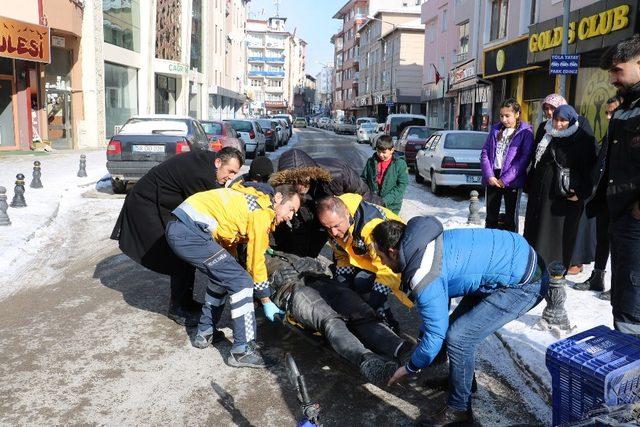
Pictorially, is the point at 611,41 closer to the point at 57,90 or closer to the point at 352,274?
the point at 352,274

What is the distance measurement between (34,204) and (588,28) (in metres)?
13.5

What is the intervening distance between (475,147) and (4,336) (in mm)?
10846

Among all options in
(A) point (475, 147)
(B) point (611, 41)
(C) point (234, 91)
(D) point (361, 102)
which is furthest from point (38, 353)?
(D) point (361, 102)

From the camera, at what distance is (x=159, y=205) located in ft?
17.4

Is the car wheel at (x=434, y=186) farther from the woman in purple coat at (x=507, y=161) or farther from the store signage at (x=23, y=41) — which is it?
the store signage at (x=23, y=41)

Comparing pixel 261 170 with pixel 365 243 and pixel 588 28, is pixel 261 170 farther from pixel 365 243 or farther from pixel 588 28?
pixel 588 28

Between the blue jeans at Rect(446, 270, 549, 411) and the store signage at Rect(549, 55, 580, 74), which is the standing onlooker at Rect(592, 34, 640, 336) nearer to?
the blue jeans at Rect(446, 270, 549, 411)

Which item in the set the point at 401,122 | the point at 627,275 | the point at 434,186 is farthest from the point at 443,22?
the point at 627,275

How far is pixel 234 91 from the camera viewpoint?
6356 centimetres

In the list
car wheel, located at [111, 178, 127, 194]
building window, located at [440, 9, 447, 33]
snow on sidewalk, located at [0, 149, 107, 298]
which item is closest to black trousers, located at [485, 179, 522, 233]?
snow on sidewalk, located at [0, 149, 107, 298]

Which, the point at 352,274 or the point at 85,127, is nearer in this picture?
the point at 352,274

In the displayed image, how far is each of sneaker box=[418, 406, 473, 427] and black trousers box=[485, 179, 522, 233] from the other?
369 cm

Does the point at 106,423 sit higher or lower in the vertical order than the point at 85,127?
lower

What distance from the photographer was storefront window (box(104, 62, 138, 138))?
87.7 feet
